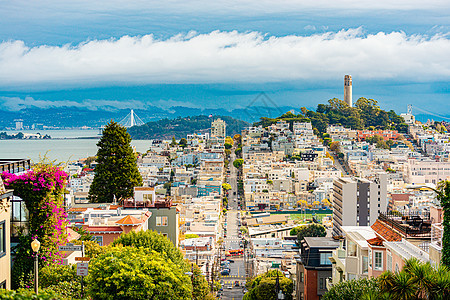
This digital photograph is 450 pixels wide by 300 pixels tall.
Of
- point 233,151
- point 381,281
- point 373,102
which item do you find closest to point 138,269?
point 381,281

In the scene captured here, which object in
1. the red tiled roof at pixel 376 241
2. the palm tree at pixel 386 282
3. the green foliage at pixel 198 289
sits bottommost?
the green foliage at pixel 198 289

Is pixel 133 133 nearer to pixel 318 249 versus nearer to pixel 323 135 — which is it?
pixel 323 135

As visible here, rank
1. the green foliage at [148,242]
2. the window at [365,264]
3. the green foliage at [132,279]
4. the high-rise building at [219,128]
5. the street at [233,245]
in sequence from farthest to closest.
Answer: the high-rise building at [219,128]
the street at [233,245]
the green foliage at [148,242]
the window at [365,264]
the green foliage at [132,279]

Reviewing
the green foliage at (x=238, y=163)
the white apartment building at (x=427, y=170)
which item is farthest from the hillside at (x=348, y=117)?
the white apartment building at (x=427, y=170)

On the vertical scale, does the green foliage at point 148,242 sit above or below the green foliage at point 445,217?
below

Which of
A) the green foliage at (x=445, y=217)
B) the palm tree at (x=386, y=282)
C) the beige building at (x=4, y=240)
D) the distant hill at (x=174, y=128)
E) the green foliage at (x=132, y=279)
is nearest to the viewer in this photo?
the palm tree at (x=386, y=282)

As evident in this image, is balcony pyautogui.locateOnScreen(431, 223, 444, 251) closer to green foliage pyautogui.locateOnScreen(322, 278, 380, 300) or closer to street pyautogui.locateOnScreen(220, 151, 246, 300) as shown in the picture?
green foliage pyautogui.locateOnScreen(322, 278, 380, 300)

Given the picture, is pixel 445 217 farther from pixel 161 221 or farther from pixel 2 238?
pixel 161 221

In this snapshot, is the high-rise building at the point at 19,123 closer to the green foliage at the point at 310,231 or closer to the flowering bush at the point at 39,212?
the green foliage at the point at 310,231
